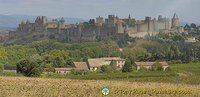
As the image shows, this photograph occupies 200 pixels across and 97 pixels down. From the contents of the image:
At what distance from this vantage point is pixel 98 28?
73375mm

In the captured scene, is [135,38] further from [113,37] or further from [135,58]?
[135,58]

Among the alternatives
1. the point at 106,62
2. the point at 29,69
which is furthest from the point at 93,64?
the point at 29,69

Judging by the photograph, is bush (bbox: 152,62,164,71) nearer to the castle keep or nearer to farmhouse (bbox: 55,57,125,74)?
farmhouse (bbox: 55,57,125,74)

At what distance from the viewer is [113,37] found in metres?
69.6

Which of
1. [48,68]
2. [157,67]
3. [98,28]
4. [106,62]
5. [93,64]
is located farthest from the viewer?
[98,28]

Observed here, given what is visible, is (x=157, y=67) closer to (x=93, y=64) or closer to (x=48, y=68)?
(x=93, y=64)

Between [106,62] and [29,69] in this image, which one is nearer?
[29,69]

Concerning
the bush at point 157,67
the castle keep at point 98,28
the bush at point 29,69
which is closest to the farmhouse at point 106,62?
the bush at point 157,67

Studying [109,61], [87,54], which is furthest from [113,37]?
[109,61]

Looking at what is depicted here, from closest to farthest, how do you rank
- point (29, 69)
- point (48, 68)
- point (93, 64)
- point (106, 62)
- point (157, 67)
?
point (29, 69), point (157, 67), point (48, 68), point (93, 64), point (106, 62)

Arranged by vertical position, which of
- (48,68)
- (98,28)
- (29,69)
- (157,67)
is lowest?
(48,68)

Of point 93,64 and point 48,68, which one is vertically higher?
point 93,64

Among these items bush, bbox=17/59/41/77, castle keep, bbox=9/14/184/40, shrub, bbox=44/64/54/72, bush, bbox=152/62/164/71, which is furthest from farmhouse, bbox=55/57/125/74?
castle keep, bbox=9/14/184/40

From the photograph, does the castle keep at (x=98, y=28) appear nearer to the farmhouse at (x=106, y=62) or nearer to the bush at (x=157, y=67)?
the farmhouse at (x=106, y=62)
